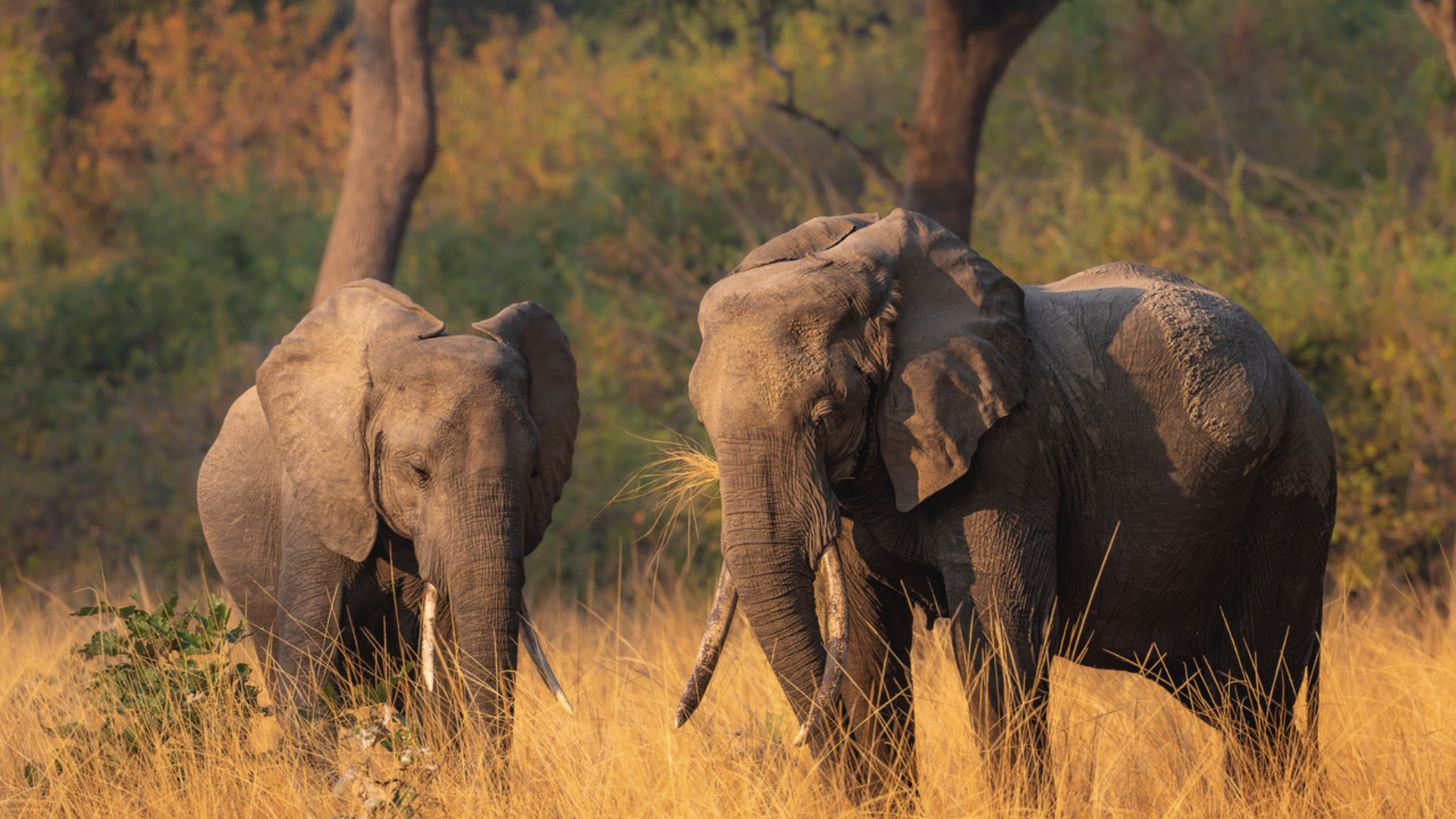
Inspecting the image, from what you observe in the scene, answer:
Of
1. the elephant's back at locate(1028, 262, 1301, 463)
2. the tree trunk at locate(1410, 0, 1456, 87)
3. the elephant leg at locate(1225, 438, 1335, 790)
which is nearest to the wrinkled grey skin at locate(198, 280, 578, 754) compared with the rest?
the elephant's back at locate(1028, 262, 1301, 463)

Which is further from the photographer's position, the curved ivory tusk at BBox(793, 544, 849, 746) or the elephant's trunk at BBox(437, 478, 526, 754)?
the elephant's trunk at BBox(437, 478, 526, 754)

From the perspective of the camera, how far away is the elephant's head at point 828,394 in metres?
4.01

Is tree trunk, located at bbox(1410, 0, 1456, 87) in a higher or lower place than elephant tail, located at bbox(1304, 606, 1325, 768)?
higher

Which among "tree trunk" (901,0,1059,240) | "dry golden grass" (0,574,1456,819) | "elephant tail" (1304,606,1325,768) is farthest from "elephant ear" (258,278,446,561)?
"tree trunk" (901,0,1059,240)

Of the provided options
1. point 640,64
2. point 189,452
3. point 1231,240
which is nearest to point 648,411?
point 189,452

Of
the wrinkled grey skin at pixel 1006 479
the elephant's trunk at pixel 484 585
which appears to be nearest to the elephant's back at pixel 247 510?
the elephant's trunk at pixel 484 585

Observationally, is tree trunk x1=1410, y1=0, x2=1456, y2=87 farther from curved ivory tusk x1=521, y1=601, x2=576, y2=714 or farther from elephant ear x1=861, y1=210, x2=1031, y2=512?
curved ivory tusk x1=521, y1=601, x2=576, y2=714

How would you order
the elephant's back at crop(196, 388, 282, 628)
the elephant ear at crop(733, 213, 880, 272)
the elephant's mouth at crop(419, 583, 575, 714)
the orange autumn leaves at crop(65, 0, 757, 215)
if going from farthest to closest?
the orange autumn leaves at crop(65, 0, 757, 215), the elephant's back at crop(196, 388, 282, 628), the elephant's mouth at crop(419, 583, 575, 714), the elephant ear at crop(733, 213, 880, 272)

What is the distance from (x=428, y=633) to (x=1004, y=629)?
194cm

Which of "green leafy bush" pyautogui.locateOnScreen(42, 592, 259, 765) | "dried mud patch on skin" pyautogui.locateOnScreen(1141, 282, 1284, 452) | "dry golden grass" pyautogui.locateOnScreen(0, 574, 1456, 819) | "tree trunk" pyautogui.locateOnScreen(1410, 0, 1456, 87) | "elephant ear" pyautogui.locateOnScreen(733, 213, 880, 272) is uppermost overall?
"tree trunk" pyautogui.locateOnScreen(1410, 0, 1456, 87)

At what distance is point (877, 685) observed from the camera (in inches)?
187

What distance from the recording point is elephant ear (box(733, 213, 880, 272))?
14.1 ft

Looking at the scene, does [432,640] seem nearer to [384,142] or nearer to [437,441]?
[437,441]

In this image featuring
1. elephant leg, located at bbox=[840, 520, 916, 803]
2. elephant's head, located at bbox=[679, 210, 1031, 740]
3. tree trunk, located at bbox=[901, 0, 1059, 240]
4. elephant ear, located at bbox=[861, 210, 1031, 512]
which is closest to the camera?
elephant's head, located at bbox=[679, 210, 1031, 740]
